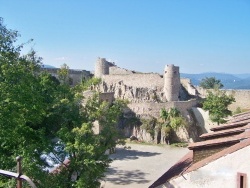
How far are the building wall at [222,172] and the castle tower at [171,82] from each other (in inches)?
1575

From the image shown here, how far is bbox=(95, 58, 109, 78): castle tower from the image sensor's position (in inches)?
2418

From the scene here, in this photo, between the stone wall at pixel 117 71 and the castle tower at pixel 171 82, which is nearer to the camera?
the castle tower at pixel 171 82

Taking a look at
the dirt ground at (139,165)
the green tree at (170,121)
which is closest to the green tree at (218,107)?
the green tree at (170,121)

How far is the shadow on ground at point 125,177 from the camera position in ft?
81.6

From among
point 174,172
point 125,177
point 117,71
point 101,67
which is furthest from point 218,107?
point 174,172

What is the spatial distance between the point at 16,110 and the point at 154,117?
95.1ft

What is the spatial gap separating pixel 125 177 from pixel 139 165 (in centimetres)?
397

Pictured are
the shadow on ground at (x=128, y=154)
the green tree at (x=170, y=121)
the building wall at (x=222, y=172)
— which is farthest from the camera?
the green tree at (x=170, y=121)

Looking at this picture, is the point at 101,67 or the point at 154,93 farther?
the point at 101,67

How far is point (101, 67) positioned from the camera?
202ft

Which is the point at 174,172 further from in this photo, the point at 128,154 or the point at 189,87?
the point at 189,87

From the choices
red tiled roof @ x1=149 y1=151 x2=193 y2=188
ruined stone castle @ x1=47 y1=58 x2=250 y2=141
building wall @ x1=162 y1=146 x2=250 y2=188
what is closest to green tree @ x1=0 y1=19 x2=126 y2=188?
red tiled roof @ x1=149 y1=151 x2=193 y2=188

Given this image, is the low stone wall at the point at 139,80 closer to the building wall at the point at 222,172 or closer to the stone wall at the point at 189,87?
the stone wall at the point at 189,87

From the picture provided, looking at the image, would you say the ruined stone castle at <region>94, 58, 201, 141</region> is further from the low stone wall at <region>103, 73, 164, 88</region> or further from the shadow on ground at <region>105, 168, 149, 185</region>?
the shadow on ground at <region>105, 168, 149, 185</region>
